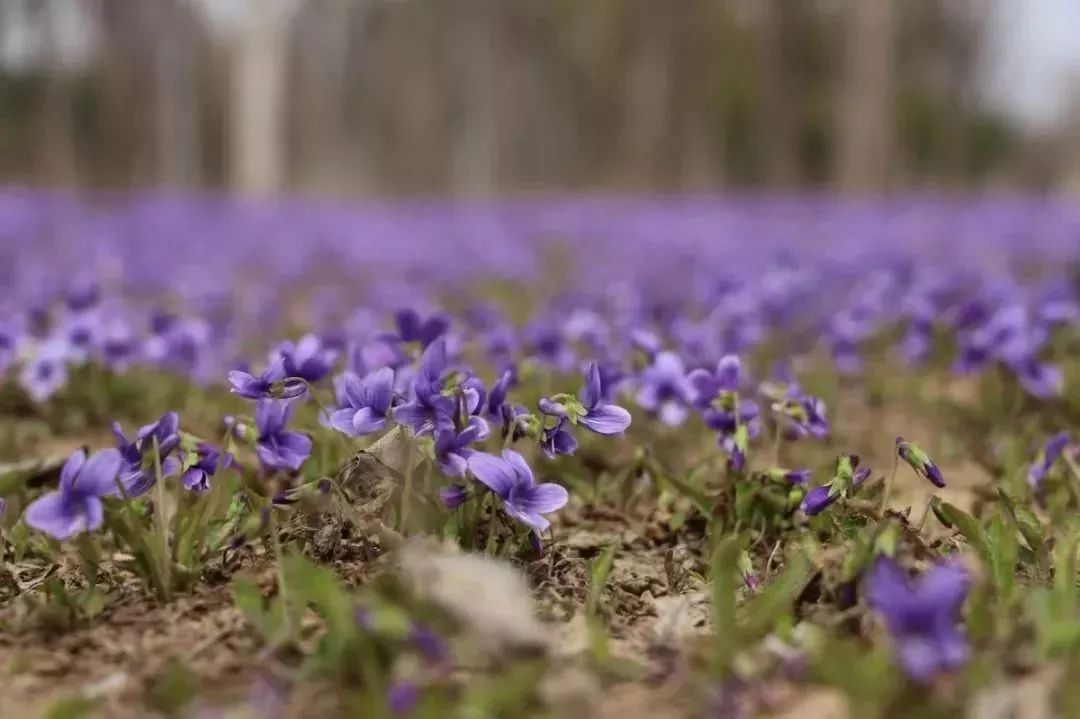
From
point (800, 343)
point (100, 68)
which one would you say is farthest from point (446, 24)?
point (800, 343)

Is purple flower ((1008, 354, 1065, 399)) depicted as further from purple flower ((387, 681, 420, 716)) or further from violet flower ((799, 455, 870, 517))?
purple flower ((387, 681, 420, 716))

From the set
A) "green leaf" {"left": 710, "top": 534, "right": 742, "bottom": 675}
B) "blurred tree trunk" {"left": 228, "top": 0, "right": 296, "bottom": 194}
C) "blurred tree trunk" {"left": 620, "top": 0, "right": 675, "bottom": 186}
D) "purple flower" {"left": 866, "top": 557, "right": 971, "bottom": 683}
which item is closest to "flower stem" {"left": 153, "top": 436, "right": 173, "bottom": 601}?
"green leaf" {"left": 710, "top": 534, "right": 742, "bottom": 675}

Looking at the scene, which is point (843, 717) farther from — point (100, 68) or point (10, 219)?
point (100, 68)

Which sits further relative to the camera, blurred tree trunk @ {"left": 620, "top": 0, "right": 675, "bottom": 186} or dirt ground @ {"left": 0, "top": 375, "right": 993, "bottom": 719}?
blurred tree trunk @ {"left": 620, "top": 0, "right": 675, "bottom": 186}

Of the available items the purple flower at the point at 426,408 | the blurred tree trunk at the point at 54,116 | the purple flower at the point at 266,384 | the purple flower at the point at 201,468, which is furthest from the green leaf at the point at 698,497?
the blurred tree trunk at the point at 54,116

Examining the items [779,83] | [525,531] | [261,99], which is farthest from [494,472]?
[261,99]

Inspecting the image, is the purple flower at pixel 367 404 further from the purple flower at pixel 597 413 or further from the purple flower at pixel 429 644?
the purple flower at pixel 429 644

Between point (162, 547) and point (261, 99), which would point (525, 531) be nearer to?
point (162, 547)
